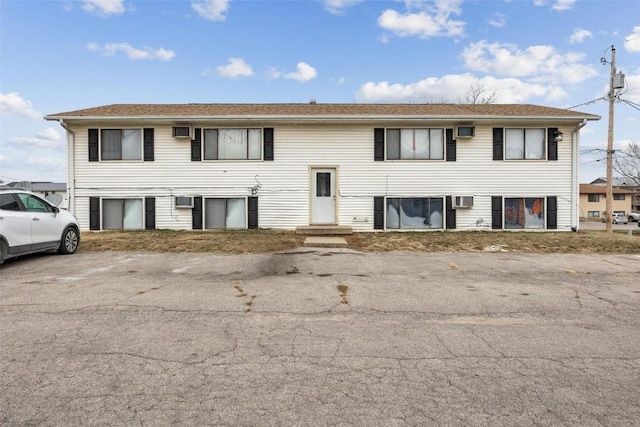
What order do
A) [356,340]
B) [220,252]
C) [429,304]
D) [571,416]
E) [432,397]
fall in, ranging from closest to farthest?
[571,416], [432,397], [356,340], [429,304], [220,252]

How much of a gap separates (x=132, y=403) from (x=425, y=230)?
12.5 meters

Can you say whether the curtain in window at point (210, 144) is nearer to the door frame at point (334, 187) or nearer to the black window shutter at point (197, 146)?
the black window shutter at point (197, 146)

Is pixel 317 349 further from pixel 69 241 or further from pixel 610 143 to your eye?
pixel 610 143

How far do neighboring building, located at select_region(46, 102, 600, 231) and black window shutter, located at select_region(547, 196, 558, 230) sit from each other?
36mm

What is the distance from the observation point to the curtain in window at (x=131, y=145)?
14.0 meters

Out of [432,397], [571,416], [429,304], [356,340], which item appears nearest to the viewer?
[571,416]

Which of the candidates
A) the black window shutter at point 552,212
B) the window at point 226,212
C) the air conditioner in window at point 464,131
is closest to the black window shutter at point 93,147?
the window at point 226,212

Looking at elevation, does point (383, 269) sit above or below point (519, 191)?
below

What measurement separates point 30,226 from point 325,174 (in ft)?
29.1

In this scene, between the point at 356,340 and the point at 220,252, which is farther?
the point at 220,252

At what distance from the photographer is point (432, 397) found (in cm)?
267

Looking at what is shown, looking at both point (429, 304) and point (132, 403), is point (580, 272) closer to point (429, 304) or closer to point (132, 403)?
point (429, 304)

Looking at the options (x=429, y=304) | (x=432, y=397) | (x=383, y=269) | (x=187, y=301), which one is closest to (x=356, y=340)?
(x=432, y=397)

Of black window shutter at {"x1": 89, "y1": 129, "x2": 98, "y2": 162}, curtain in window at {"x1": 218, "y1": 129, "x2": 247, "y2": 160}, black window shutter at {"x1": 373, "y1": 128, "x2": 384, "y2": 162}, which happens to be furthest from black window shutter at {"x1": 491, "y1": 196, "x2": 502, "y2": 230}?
black window shutter at {"x1": 89, "y1": 129, "x2": 98, "y2": 162}
